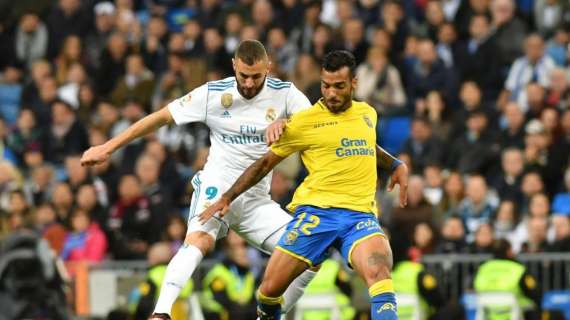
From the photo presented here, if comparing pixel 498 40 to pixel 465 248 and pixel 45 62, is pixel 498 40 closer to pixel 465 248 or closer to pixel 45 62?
pixel 465 248

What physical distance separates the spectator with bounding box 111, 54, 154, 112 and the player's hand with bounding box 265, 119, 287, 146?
11.0 meters

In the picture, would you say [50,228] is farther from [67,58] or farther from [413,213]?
[413,213]

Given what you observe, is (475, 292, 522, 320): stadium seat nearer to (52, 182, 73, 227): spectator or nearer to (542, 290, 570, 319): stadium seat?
(542, 290, 570, 319): stadium seat

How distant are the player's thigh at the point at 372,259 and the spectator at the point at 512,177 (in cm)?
742

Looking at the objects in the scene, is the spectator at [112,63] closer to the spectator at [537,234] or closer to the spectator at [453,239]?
the spectator at [453,239]

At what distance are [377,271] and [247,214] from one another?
64.8 inches

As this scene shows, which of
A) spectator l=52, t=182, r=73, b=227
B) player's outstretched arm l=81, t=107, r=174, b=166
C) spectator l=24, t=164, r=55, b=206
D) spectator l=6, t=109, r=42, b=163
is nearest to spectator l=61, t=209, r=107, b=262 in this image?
spectator l=52, t=182, r=73, b=227

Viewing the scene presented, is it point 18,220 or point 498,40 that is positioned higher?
point 498,40

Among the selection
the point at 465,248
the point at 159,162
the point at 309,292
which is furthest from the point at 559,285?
the point at 159,162

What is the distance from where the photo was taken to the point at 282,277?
12961mm

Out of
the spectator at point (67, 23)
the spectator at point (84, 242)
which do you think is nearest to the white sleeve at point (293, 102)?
the spectator at point (84, 242)

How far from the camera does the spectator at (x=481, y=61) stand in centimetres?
2198

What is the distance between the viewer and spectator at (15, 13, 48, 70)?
25.3 meters

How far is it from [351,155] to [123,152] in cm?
1050
